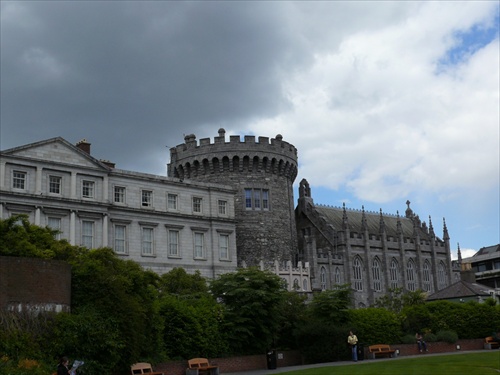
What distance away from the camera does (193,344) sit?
34438 millimetres

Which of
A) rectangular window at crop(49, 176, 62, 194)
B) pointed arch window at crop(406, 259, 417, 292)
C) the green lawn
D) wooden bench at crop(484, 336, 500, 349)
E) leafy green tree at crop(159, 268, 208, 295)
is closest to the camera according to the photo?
the green lawn

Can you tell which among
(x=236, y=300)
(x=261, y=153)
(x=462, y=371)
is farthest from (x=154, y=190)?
(x=462, y=371)

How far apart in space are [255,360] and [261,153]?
32671 mm

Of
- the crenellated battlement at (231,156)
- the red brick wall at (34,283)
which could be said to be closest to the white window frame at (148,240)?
the crenellated battlement at (231,156)

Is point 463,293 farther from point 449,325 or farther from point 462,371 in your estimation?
point 462,371

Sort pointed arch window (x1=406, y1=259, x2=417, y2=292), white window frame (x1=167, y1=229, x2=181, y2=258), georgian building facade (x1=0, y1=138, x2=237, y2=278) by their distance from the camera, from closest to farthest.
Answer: georgian building facade (x1=0, y1=138, x2=237, y2=278), white window frame (x1=167, y1=229, x2=181, y2=258), pointed arch window (x1=406, y1=259, x2=417, y2=292)

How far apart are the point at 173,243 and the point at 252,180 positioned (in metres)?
12.6

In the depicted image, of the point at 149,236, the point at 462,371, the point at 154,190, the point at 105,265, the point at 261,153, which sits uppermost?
the point at 261,153

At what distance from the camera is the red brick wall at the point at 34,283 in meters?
24.5

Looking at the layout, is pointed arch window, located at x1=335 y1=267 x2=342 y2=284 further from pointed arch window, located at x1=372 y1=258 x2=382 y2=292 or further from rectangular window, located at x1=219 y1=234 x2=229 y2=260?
rectangular window, located at x1=219 y1=234 x2=229 y2=260

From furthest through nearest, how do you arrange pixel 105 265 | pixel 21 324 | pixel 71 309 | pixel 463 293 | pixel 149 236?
1. pixel 463 293
2. pixel 149 236
3. pixel 105 265
4. pixel 71 309
5. pixel 21 324

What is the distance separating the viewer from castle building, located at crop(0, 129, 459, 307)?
5100cm

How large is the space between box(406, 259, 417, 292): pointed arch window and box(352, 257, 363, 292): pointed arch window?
26.9 ft

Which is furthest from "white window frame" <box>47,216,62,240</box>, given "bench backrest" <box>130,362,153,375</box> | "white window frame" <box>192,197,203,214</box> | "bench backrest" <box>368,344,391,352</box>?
"bench backrest" <box>368,344,391,352</box>
